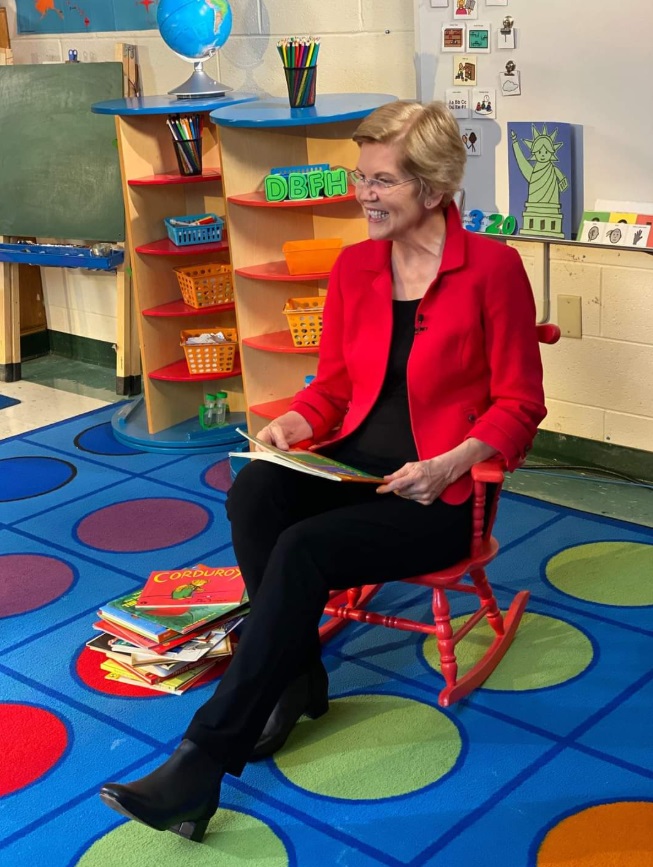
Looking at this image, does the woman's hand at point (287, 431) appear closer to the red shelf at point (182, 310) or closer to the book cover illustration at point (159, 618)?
the book cover illustration at point (159, 618)

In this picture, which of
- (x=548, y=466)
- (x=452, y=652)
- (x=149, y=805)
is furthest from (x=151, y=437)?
(x=149, y=805)

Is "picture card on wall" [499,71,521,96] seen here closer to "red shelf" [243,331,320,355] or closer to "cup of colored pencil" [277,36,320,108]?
"cup of colored pencil" [277,36,320,108]

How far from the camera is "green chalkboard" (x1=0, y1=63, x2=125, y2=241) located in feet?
14.8

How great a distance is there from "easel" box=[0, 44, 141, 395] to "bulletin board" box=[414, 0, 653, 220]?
1.47m

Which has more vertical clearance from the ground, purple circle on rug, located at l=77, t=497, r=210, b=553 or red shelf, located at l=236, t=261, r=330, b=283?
red shelf, located at l=236, t=261, r=330, b=283

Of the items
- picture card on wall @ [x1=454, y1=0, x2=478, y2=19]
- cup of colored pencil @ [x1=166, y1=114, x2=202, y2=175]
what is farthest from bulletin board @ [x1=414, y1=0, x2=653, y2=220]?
cup of colored pencil @ [x1=166, y1=114, x2=202, y2=175]

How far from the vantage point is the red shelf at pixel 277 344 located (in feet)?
11.2

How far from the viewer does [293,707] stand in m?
2.25

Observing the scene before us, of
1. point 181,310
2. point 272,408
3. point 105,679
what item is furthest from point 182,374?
point 105,679

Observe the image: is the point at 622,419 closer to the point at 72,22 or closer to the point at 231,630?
the point at 231,630

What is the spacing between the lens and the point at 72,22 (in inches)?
185

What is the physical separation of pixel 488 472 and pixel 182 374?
2134mm

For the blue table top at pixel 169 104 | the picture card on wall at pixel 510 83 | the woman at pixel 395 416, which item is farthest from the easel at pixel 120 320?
the woman at pixel 395 416

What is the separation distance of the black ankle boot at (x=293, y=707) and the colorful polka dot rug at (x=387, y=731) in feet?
0.10
